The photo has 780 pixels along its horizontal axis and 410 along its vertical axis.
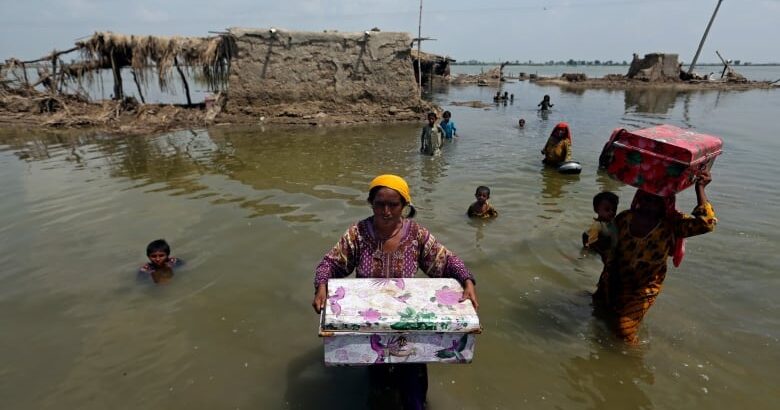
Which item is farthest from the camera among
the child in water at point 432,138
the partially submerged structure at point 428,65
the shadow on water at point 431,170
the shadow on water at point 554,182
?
the partially submerged structure at point 428,65

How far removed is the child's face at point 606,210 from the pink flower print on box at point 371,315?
2.49 m

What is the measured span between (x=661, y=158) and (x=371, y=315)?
2.22 meters

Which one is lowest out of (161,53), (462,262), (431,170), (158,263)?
(158,263)

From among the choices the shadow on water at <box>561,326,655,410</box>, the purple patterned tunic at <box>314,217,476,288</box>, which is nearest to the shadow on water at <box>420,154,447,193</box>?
the shadow on water at <box>561,326,655,410</box>

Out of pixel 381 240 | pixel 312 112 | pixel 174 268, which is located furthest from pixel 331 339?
pixel 312 112

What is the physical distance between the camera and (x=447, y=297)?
226 cm

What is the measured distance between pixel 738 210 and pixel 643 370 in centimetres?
516

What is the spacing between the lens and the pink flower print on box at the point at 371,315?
6.65 feet

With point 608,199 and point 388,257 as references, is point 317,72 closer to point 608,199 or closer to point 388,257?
point 608,199

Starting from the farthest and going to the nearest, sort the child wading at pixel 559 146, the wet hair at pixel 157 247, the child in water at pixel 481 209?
the child wading at pixel 559 146 → the child in water at pixel 481 209 → the wet hair at pixel 157 247

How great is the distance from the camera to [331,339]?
205cm

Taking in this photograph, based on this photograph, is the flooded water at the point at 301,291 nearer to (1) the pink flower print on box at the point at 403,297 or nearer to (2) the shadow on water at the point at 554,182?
(2) the shadow on water at the point at 554,182

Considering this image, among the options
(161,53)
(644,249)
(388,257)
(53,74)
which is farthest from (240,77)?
(644,249)

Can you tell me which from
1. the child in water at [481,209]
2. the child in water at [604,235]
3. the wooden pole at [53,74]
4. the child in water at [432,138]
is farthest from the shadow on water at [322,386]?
the wooden pole at [53,74]
